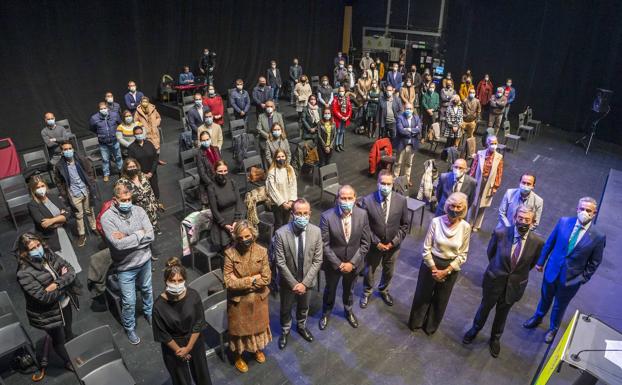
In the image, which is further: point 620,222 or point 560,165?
point 560,165

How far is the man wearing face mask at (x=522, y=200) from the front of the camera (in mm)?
5090

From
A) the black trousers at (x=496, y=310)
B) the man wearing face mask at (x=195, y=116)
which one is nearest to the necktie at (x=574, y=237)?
the black trousers at (x=496, y=310)

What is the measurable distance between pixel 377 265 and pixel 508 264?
1.41m

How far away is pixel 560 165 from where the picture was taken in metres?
9.95

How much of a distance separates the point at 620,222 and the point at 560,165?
3.23m

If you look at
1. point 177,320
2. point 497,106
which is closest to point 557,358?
point 177,320

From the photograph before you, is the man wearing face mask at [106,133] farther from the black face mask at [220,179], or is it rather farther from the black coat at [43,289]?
the black coat at [43,289]

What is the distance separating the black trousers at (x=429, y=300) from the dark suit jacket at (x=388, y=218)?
0.45 m

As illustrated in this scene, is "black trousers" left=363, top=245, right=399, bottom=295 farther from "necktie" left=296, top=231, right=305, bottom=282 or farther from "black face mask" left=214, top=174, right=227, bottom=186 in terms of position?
"black face mask" left=214, top=174, right=227, bottom=186

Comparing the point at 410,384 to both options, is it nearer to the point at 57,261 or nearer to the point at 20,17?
the point at 57,261

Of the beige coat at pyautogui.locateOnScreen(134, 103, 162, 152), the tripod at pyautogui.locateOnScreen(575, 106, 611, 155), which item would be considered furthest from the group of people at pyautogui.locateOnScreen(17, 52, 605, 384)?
the tripod at pyautogui.locateOnScreen(575, 106, 611, 155)

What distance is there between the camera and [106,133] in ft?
24.2

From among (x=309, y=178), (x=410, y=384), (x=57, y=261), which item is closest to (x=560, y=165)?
(x=309, y=178)

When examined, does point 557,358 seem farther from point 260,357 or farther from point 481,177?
point 481,177
